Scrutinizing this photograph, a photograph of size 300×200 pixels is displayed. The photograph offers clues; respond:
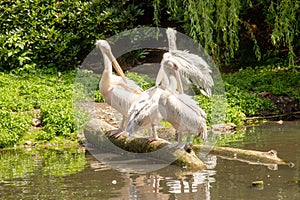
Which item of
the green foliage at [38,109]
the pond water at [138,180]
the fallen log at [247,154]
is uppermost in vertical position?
the green foliage at [38,109]

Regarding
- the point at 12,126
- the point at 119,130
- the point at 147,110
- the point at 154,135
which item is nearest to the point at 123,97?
the point at 119,130

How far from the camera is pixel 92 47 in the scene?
51.3ft

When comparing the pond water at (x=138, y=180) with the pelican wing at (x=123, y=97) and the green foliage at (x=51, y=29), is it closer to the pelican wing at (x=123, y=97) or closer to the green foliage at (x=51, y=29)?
the pelican wing at (x=123, y=97)

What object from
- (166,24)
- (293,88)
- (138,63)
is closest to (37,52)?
(138,63)

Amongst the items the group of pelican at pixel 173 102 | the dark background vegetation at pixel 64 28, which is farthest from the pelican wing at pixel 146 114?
the dark background vegetation at pixel 64 28

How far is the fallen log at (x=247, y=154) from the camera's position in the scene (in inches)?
322

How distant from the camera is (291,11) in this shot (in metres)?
12.3

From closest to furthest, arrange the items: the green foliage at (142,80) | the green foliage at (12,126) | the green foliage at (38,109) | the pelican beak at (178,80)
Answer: the pelican beak at (178,80), the green foliage at (12,126), the green foliage at (38,109), the green foliage at (142,80)

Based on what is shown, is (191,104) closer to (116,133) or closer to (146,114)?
(146,114)

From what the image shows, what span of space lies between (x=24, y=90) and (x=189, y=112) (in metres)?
5.11

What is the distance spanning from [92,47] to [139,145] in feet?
22.7

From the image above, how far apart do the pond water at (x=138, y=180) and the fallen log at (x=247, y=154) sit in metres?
0.09

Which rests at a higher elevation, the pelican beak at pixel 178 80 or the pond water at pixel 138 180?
the pelican beak at pixel 178 80

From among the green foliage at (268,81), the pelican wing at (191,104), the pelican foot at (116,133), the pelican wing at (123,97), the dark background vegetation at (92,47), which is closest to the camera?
the pelican wing at (191,104)
